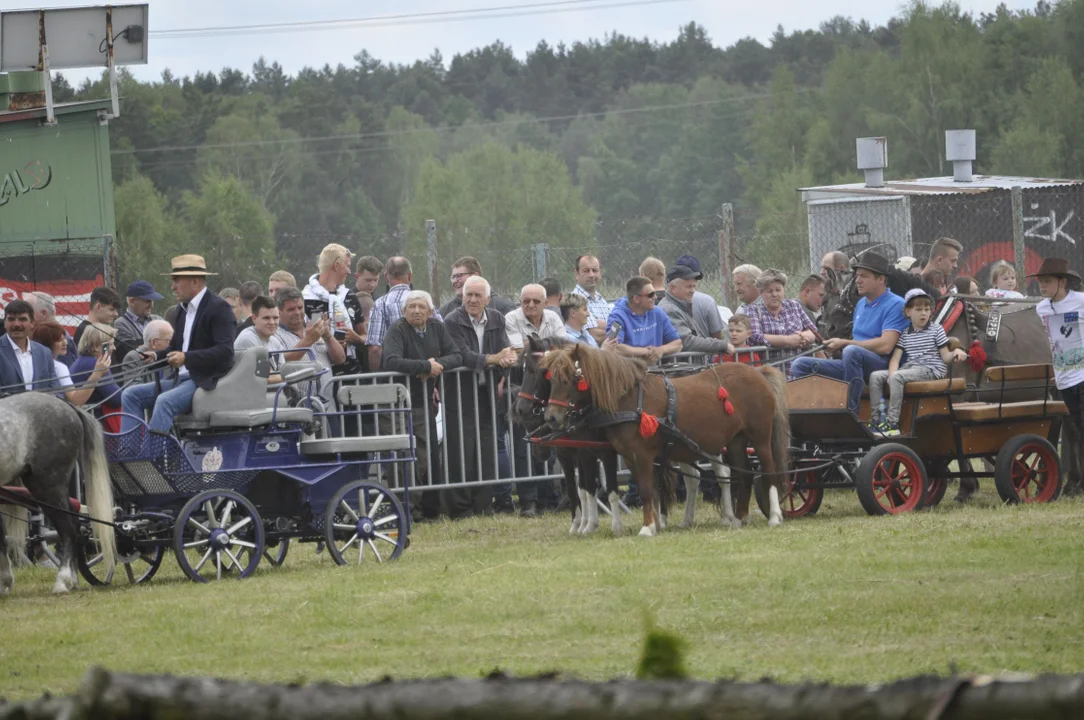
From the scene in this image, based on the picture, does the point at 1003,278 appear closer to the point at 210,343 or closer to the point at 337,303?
the point at 337,303

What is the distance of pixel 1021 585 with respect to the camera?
7.82 m

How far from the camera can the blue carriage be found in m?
9.74

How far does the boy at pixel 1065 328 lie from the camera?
1164 centimetres

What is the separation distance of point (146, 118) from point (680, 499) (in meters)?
63.6

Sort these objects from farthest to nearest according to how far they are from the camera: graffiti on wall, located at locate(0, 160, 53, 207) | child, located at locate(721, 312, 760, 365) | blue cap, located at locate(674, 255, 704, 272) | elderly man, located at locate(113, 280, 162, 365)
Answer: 1. graffiti on wall, located at locate(0, 160, 53, 207)
2. child, located at locate(721, 312, 760, 365)
3. blue cap, located at locate(674, 255, 704, 272)
4. elderly man, located at locate(113, 280, 162, 365)

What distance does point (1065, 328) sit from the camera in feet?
38.3

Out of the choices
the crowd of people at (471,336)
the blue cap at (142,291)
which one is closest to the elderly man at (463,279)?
the crowd of people at (471,336)

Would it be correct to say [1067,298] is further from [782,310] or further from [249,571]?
[249,571]

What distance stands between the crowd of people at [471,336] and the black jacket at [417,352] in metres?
0.01

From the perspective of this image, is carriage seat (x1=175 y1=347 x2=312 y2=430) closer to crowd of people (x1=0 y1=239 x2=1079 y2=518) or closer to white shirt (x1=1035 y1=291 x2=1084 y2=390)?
crowd of people (x1=0 y1=239 x2=1079 y2=518)

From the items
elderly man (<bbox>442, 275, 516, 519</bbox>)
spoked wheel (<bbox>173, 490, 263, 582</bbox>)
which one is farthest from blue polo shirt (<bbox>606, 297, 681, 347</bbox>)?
spoked wheel (<bbox>173, 490, 263, 582</bbox>)

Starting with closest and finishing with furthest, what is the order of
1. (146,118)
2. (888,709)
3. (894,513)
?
(888,709) → (894,513) → (146,118)

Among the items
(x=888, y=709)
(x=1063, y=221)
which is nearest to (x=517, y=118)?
(x=1063, y=221)

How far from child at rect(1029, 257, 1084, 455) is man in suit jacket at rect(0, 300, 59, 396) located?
290 inches
